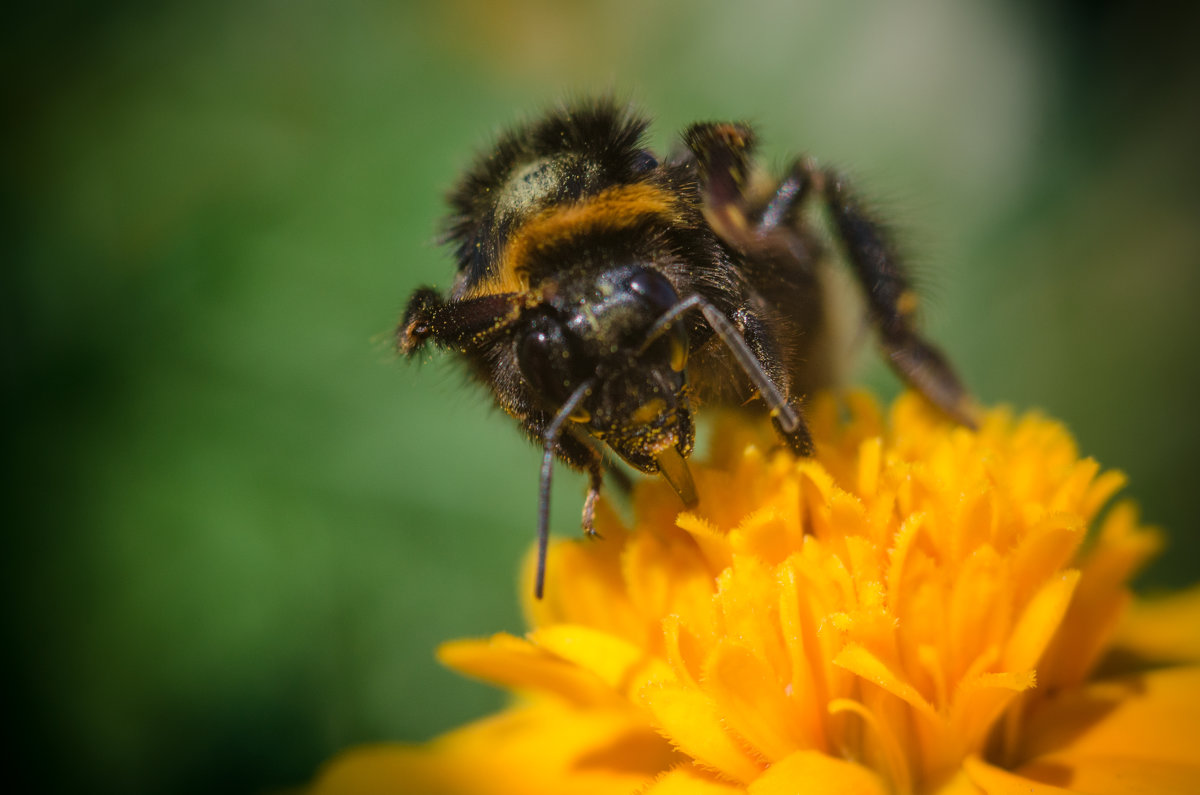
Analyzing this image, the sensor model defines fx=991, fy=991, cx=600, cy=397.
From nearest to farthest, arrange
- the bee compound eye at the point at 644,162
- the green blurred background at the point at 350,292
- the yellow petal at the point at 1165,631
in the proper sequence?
1. the bee compound eye at the point at 644,162
2. the yellow petal at the point at 1165,631
3. the green blurred background at the point at 350,292

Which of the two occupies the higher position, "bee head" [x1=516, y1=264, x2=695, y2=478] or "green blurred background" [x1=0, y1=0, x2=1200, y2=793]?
"green blurred background" [x1=0, y1=0, x2=1200, y2=793]

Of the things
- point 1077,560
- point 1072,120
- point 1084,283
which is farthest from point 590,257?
point 1072,120

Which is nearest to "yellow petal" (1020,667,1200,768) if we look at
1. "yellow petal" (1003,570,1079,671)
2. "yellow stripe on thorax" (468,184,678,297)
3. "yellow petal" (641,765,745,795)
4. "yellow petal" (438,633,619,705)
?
"yellow petal" (1003,570,1079,671)

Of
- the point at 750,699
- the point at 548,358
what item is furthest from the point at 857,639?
the point at 548,358

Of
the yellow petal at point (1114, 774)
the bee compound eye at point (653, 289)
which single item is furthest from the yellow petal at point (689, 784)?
the bee compound eye at point (653, 289)

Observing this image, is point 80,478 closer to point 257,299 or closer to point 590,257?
point 257,299

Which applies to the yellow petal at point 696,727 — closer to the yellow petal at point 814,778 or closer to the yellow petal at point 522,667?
the yellow petal at point 814,778

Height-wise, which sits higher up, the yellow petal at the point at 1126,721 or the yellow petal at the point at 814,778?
the yellow petal at the point at 1126,721

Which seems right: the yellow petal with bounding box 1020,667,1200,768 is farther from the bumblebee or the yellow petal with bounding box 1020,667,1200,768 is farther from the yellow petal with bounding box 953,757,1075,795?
the bumblebee

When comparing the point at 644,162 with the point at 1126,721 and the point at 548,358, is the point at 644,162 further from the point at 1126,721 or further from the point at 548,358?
the point at 1126,721
